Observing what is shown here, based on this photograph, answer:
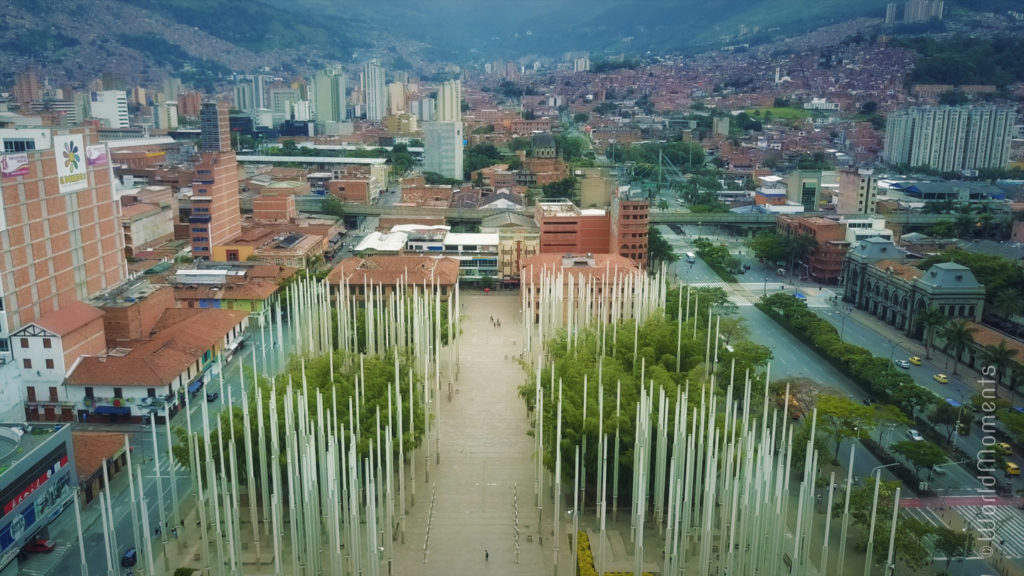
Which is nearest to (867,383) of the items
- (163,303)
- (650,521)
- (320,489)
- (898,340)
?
(898,340)

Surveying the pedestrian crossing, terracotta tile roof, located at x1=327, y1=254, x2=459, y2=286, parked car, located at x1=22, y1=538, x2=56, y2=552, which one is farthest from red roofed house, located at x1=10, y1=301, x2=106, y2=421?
the pedestrian crossing

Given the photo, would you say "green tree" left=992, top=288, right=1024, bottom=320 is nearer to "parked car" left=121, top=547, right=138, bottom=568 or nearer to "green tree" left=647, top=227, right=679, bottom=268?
"green tree" left=647, top=227, right=679, bottom=268

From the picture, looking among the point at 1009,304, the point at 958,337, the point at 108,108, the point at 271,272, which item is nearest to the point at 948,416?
the point at 958,337

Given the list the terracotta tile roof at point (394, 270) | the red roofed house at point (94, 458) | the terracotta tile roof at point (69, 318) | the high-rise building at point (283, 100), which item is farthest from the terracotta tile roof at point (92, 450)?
the high-rise building at point (283, 100)

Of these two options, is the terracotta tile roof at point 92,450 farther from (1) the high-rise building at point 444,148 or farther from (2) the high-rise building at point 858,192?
(1) the high-rise building at point 444,148

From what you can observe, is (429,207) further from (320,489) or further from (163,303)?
(320,489)

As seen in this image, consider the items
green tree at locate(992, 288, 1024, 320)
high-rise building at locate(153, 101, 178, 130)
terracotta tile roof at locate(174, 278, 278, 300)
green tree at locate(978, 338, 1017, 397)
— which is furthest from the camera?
high-rise building at locate(153, 101, 178, 130)
